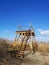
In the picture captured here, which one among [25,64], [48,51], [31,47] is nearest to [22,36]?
[31,47]

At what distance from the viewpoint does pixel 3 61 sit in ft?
57.1

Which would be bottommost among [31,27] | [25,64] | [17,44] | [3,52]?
[25,64]

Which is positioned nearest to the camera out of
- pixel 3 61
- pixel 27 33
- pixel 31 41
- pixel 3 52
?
pixel 3 61

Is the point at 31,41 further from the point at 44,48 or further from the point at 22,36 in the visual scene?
the point at 44,48

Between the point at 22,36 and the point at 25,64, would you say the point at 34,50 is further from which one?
the point at 25,64

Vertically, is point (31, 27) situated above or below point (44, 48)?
above

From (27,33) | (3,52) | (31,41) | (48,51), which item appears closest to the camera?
(3,52)

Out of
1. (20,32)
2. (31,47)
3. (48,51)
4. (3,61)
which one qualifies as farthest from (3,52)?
(48,51)

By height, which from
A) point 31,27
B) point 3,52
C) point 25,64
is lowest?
point 25,64

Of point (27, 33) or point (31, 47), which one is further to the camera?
point (31, 47)

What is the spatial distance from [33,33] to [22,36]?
6.02 ft

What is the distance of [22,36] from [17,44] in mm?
3818

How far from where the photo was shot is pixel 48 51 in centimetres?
2955

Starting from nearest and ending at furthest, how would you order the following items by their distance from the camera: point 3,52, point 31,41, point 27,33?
point 3,52 → point 27,33 → point 31,41
